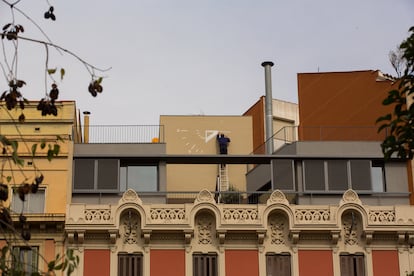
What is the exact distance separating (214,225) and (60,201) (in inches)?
250

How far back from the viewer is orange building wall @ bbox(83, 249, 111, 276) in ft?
136

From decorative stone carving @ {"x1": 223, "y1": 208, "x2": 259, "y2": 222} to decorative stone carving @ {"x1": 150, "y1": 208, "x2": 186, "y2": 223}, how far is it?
1801 mm

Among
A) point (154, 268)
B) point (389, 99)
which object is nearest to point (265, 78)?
point (154, 268)

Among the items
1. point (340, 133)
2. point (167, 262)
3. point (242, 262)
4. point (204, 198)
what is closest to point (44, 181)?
point (167, 262)

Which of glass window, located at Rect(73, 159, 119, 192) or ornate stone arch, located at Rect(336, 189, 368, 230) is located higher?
glass window, located at Rect(73, 159, 119, 192)

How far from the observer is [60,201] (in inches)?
1651

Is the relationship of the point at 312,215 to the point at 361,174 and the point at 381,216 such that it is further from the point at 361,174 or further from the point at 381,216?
the point at 361,174

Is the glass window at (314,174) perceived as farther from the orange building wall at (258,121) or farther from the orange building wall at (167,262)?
the orange building wall at (258,121)

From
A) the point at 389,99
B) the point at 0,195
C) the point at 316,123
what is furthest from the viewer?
the point at 316,123

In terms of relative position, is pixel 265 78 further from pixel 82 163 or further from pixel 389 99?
pixel 389 99

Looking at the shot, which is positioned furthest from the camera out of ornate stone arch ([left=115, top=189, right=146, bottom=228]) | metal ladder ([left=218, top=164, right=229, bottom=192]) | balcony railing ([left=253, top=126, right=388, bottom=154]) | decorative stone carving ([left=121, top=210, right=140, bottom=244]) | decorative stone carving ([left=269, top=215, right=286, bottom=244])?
metal ladder ([left=218, top=164, right=229, bottom=192])

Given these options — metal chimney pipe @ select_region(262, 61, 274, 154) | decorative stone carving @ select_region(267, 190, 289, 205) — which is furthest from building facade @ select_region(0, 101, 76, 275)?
metal chimney pipe @ select_region(262, 61, 274, 154)

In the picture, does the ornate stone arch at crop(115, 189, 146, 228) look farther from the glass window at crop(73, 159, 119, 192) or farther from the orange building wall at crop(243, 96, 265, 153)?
the orange building wall at crop(243, 96, 265, 153)

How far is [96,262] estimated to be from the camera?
41.5 meters
